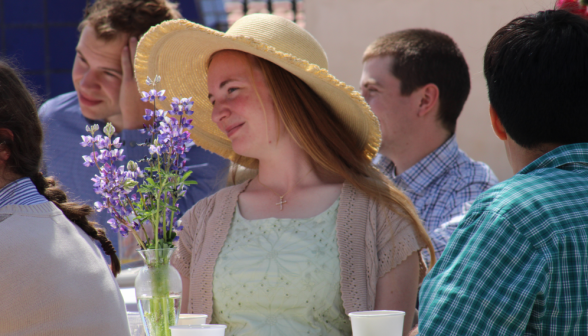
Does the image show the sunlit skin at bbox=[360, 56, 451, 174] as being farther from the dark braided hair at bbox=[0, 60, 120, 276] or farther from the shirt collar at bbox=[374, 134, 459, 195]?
the dark braided hair at bbox=[0, 60, 120, 276]

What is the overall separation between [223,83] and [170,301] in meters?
0.93

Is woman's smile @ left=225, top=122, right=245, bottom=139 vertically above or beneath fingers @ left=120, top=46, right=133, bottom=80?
beneath

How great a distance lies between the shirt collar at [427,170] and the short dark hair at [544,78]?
172 cm

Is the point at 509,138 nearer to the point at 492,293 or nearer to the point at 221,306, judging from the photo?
the point at 492,293

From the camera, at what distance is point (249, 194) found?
229cm

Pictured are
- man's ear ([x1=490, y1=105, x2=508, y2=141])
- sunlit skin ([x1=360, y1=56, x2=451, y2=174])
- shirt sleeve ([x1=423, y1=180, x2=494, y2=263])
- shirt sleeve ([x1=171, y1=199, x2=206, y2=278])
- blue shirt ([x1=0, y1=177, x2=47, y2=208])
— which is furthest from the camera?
sunlit skin ([x1=360, y1=56, x2=451, y2=174])

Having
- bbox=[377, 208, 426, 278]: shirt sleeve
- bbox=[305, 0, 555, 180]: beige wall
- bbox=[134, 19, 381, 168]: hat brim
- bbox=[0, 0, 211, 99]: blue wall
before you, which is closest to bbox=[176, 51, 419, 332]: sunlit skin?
bbox=[134, 19, 381, 168]: hat brim

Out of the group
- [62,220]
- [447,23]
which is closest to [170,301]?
[62,220]

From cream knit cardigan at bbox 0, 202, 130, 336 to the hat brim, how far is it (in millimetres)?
812

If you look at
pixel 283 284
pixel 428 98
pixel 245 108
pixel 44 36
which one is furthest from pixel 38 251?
pixel 44 36

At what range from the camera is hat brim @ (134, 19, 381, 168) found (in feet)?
6.84

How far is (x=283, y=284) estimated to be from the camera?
1963 mm

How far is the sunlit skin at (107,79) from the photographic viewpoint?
3066 millimetres

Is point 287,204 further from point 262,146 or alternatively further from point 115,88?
point 115,88
